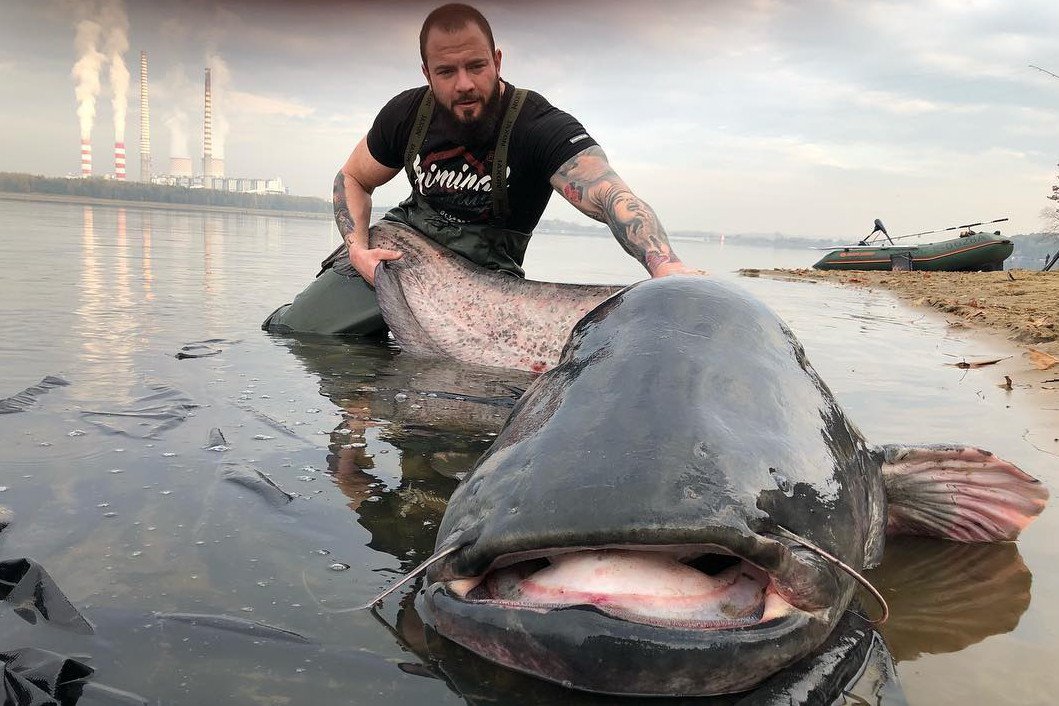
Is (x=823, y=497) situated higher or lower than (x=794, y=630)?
higher

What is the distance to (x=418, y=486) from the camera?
2.27m

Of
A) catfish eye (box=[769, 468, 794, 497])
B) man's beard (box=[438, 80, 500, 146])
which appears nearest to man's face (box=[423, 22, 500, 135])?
man's beard (box=[438, 80, 500, 146])

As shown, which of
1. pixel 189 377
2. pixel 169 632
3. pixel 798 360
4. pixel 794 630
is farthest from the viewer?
pixel 189 377

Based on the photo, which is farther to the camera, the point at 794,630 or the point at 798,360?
the point at 798,360

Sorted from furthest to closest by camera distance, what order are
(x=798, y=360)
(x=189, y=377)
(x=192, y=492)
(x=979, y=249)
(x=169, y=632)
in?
1. (x=979, y=249)
2. (x=189, y=377)
3. (x=192, y=492)
4. (x=798, y=360)
5. (x=169, y=632)

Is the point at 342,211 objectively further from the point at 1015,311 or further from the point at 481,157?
the point at 1015,311

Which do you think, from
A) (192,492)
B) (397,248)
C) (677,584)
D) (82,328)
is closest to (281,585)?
(192,492)

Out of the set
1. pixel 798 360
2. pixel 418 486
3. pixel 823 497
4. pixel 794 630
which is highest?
pixel 798 360

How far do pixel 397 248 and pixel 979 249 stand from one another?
22.0 m

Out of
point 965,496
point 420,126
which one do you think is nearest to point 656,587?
point 965,496

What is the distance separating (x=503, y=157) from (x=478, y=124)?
23cm

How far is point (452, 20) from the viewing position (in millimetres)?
4117

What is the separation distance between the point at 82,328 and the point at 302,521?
3.49 metres

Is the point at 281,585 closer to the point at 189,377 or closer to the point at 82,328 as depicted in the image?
the point at 189,377
